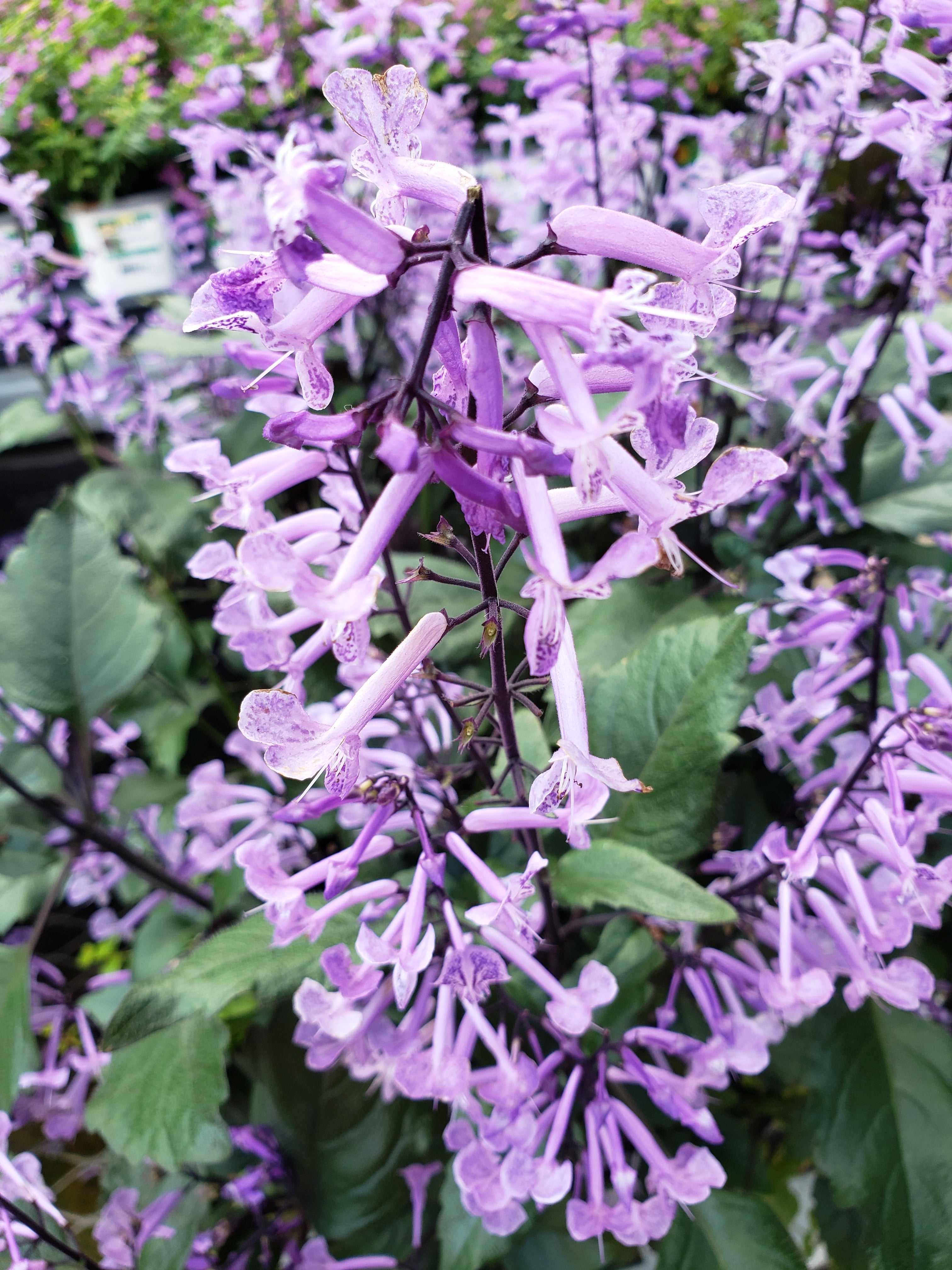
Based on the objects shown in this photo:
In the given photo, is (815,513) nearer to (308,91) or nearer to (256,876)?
(256,876)

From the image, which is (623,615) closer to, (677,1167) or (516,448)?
(677,1167)

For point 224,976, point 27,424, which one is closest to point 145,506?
point 27,424

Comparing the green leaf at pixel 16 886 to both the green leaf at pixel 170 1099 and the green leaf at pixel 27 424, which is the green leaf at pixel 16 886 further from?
the green leaf at pixel 27 424

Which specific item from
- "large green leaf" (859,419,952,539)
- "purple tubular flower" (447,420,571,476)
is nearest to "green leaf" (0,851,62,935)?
"purple tubular flower" (447,420,571,476)

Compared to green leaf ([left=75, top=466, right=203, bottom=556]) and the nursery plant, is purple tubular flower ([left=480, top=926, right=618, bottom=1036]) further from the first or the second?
green leaf ([left=75, top=466, right=203, bottom=556])

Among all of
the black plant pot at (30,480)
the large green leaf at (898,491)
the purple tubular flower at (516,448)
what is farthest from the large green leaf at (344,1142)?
the black plant pot at (30,480)
